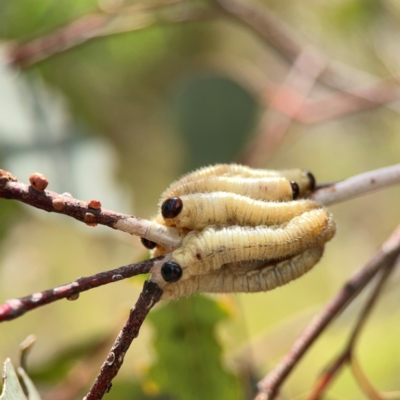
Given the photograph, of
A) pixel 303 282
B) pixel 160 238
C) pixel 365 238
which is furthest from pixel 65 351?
pixel 365 238

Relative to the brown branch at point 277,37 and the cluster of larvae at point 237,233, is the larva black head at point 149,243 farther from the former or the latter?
the brown branch at point 277,37

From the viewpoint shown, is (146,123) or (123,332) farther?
(146,123)

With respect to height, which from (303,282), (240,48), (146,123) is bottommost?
(303,282)

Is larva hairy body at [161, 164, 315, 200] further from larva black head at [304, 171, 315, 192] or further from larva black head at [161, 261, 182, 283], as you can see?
larva black head at [161, 261, 182, 283]

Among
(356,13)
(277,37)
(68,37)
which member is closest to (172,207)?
(68,37)

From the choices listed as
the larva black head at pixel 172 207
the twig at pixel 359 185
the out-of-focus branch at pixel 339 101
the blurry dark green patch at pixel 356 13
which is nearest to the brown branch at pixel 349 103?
the out-of-focus branch at pixel 339 101

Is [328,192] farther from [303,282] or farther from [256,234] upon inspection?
[303,282]

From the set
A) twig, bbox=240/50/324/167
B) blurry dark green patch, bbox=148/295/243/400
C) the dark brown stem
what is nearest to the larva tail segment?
the dark brown stem
